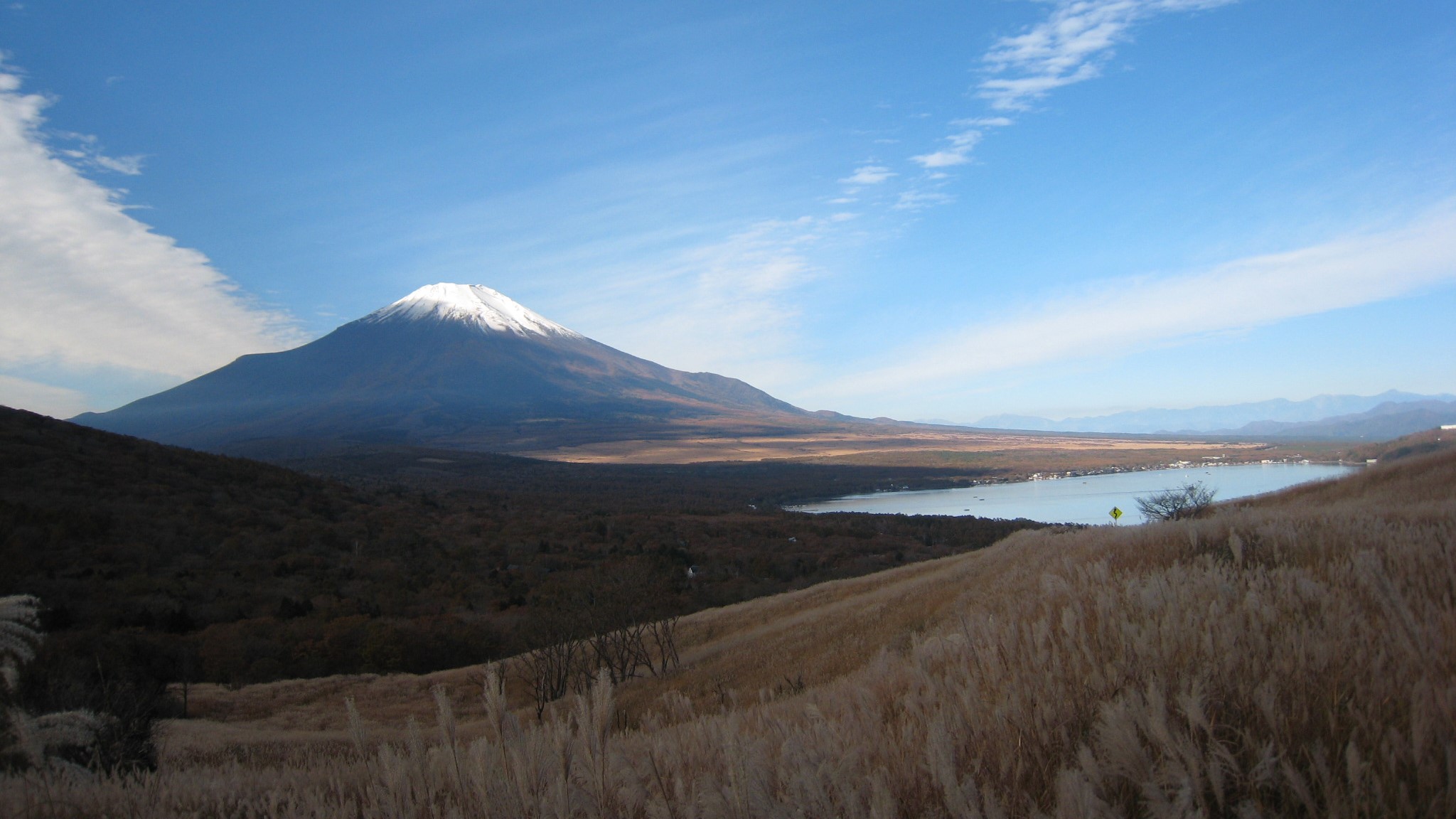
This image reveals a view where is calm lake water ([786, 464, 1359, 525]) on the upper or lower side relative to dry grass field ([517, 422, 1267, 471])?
lower

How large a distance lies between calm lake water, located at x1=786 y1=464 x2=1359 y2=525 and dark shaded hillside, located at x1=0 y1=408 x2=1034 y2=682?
14049 mm

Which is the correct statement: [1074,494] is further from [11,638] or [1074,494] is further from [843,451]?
[843,451]

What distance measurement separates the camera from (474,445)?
154750mm

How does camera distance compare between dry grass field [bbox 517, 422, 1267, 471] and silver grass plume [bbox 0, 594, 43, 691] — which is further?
dry grass field [bbox 517, 422, 1267, 471]

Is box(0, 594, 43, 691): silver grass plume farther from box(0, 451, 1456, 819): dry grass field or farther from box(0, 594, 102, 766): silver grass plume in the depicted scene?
box(0, 451, 1456, 819): dry grass field

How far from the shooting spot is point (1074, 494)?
3066 inches

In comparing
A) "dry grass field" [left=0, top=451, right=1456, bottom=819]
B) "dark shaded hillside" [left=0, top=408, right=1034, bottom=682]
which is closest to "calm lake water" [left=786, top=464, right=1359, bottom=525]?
"dark shaded hillside" [left=0, top=408, right=1034, bottom=682]

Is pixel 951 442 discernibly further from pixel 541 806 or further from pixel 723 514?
pixel 541 806

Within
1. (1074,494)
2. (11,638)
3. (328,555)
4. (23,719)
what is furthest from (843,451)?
(23,719)

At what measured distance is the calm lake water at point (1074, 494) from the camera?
59.4 m

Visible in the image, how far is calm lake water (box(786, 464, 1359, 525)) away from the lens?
195ft

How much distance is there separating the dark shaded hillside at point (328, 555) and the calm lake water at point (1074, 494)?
14049 millimetres

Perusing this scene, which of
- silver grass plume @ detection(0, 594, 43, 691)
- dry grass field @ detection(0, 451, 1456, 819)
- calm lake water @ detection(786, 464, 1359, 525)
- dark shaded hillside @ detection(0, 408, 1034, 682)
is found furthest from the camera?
calm lake water @ detection(786, 464, 1359, 525)

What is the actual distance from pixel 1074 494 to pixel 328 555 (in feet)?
233
